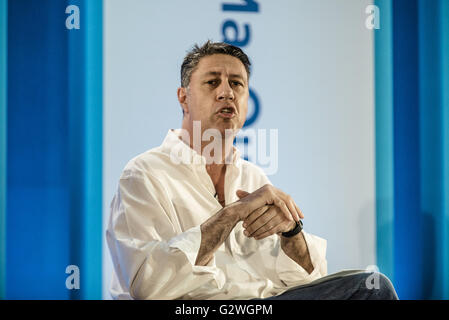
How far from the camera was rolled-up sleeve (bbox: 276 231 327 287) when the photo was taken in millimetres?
1744

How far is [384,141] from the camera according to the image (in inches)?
88.4

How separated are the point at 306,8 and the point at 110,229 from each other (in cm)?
140

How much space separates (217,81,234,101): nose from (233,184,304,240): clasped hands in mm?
448

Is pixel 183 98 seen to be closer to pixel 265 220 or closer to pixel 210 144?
pixel 210 144

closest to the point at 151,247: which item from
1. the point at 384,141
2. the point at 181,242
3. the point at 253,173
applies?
the point at 181,242

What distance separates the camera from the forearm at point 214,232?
1545 millimetres

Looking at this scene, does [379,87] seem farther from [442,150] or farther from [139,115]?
[139,115]

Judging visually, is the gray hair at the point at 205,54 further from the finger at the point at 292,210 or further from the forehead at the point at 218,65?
the finger at the point at 292,210

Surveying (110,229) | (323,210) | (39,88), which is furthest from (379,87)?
(39,88)

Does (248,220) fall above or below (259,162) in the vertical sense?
below

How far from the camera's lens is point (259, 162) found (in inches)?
83.4

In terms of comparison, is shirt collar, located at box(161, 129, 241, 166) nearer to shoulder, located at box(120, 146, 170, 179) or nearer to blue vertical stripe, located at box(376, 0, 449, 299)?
shoulder, located at box(120, 146, 170, 179)

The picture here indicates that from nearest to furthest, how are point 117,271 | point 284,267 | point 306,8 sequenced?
point 117,271 < point 284,267 < point 306,8

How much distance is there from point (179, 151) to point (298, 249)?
1.96ft
